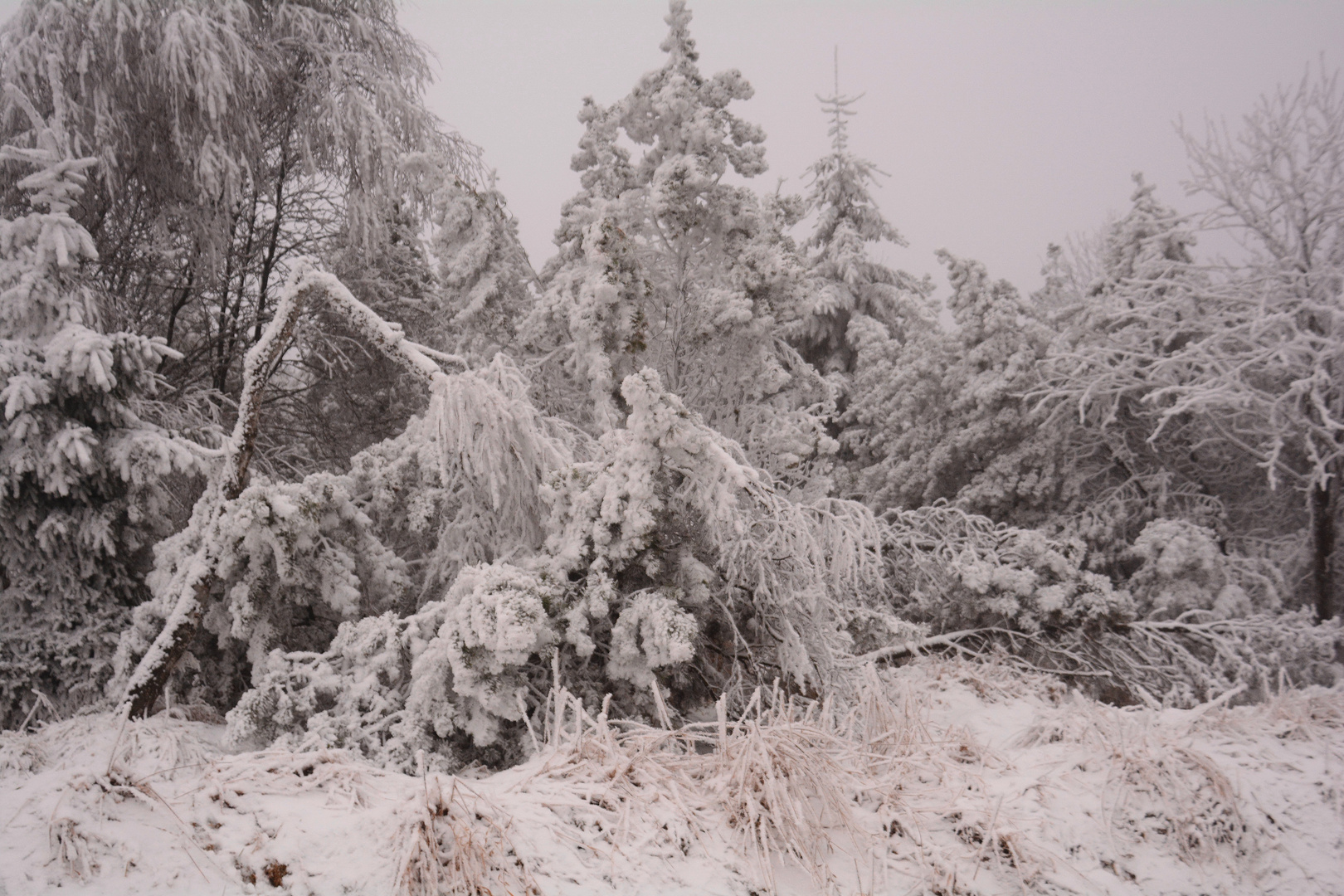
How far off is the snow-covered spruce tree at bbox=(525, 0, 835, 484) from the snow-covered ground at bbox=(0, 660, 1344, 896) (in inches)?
191

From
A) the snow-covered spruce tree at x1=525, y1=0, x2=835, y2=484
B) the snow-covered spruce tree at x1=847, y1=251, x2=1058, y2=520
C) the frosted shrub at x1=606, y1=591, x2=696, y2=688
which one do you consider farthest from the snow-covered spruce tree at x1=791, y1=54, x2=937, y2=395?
the frosted shrub at x1=606, y1=591, x2=696, y2=688

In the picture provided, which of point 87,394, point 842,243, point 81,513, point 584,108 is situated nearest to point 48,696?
point 81,513

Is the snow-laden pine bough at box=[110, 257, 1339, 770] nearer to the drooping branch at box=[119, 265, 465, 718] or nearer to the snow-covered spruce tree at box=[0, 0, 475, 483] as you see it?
the drooping branch at box=[119, 265, 465, 718]

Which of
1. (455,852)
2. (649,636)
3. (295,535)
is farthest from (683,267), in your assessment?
(455,852)

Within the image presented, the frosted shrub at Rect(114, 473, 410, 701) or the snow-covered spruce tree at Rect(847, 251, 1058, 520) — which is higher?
the snow-covered spruce tree at Rect(847, 251, 1058, 520)

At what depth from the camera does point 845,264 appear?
15.1 meters

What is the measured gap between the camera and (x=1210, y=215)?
31.4 feet

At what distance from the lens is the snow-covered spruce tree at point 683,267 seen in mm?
7945

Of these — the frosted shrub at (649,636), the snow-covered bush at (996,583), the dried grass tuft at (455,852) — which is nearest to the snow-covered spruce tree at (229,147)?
the frosted shrub at (649,636)

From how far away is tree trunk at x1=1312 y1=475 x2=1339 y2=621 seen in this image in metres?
8.62

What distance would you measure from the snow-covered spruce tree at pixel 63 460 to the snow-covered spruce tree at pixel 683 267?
13.1ft

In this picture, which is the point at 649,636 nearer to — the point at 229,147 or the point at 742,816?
the point at 742,816

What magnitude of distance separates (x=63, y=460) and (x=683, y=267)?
21.4ft

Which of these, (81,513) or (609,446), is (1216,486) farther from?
(81,513)
